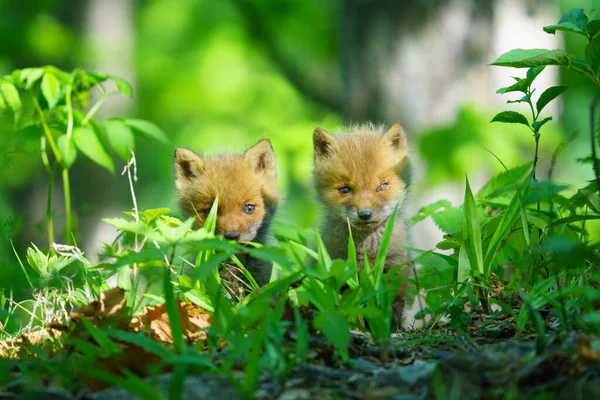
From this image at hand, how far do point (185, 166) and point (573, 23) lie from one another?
2804 mm

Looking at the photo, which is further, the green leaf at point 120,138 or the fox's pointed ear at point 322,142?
the fox's pointed ear at point 322,142

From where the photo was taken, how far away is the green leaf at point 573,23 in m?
2.81

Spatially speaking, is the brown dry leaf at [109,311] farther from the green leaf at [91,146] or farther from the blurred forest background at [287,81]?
the green leaf at [91,146]

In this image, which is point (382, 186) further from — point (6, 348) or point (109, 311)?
point (6, 348)

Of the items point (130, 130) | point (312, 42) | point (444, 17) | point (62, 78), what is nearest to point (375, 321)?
point (130, 130)

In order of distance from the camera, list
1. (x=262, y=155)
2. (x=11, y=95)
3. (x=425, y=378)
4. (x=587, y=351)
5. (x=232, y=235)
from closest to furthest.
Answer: (x=587, y=351)
(x=425, y=378)
(x=11, y=95)
(x=232, y=235)
(x=262, y=155)

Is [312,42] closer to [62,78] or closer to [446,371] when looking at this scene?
[62,78]

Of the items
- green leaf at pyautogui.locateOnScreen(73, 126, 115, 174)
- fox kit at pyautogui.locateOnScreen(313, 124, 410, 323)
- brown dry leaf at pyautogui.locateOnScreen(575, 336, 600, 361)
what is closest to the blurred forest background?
green leaf at pyautogui.locateOnScreen(73, 126, 115, 174)

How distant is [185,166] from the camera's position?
4746 mm

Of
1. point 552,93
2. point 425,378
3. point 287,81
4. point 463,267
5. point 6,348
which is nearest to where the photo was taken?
point 425,378

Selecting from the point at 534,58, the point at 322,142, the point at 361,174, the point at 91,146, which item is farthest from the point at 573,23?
the point at 91,146

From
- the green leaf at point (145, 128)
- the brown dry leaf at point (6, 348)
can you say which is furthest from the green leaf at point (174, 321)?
the green leaf at point (145, 128)

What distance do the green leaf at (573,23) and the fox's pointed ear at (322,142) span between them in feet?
6.44

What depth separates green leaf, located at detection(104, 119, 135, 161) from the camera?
4.01 metres
